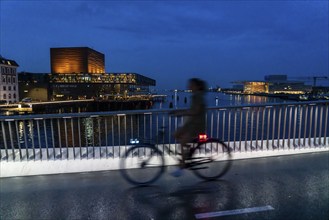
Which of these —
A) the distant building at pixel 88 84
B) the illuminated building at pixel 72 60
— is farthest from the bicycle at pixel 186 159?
the illuminated building at pixel 72 60

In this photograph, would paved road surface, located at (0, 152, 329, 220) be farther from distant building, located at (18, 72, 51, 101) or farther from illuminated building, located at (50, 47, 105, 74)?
illuminated building, located at (50, 47, 105, 74)

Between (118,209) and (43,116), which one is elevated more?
(43,116)

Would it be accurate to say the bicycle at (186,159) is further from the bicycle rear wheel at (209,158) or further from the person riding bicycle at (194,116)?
the person riding bicycle at (194,116)

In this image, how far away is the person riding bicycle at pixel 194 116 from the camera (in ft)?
16.9

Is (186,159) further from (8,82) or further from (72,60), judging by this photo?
(72,60)

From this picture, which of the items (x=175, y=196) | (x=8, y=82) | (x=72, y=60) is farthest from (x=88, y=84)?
(x=175, y=196)

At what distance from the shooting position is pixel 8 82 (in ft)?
382

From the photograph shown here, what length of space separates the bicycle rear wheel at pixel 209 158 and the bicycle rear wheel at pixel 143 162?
68 cm

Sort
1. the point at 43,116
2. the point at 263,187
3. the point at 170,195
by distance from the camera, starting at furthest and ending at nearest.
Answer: the point at 43,116 → the point at 263,187 → the point at 170,195

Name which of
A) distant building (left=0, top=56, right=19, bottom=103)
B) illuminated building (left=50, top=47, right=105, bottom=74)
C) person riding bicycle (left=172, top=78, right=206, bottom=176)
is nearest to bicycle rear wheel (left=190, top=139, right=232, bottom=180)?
person riding bicycle (left=172, top=78, right=206, bottom=176)

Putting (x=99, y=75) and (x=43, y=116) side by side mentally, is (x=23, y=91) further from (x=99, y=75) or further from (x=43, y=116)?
(x=43, y=116)

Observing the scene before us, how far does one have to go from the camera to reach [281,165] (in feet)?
22.2

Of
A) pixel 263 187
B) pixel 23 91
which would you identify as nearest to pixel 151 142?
pixel 263 187

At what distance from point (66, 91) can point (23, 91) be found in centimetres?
2265
